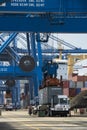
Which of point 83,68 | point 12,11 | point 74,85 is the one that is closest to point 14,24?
point 12,11

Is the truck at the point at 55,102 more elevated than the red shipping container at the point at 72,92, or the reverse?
the truck at the point at 55,102

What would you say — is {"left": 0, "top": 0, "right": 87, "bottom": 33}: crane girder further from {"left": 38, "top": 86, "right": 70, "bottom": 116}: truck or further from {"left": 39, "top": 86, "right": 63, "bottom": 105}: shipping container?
{"left": 38, "top": 86, "right": 70, "bottom": 116}: truck

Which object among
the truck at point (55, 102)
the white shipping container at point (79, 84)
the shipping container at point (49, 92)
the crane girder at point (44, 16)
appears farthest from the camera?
the white shipping container at point (79, 84)

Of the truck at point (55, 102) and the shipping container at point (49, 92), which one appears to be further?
the truck at point (55, 102)

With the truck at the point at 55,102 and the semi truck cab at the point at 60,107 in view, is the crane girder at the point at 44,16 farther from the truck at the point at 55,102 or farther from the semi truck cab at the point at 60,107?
the semi truck cab at the point at 60,107

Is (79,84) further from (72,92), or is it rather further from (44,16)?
(44,16)

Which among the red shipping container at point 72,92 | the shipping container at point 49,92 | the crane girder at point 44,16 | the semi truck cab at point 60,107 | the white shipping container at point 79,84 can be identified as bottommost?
the white shipping container at point 79,84

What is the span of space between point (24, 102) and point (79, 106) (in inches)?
2349

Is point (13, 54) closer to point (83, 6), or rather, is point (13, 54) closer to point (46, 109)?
point (46, 109)

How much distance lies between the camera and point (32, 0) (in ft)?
86.0

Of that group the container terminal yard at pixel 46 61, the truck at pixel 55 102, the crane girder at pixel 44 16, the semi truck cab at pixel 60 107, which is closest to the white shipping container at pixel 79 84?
the container terminal yard at pixel 46 61

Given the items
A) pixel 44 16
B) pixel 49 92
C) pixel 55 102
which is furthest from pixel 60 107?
pixel 44 16

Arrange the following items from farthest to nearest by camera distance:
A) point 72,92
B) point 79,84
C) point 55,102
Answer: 1. point 79,84
2. point 72,92
3. point 55,102

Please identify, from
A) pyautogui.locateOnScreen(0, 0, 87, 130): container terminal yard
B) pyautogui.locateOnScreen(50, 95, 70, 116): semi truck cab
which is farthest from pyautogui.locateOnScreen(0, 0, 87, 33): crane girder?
pyautogui.locateOnScreen(50, 95, 70, 116): semi truck cab
